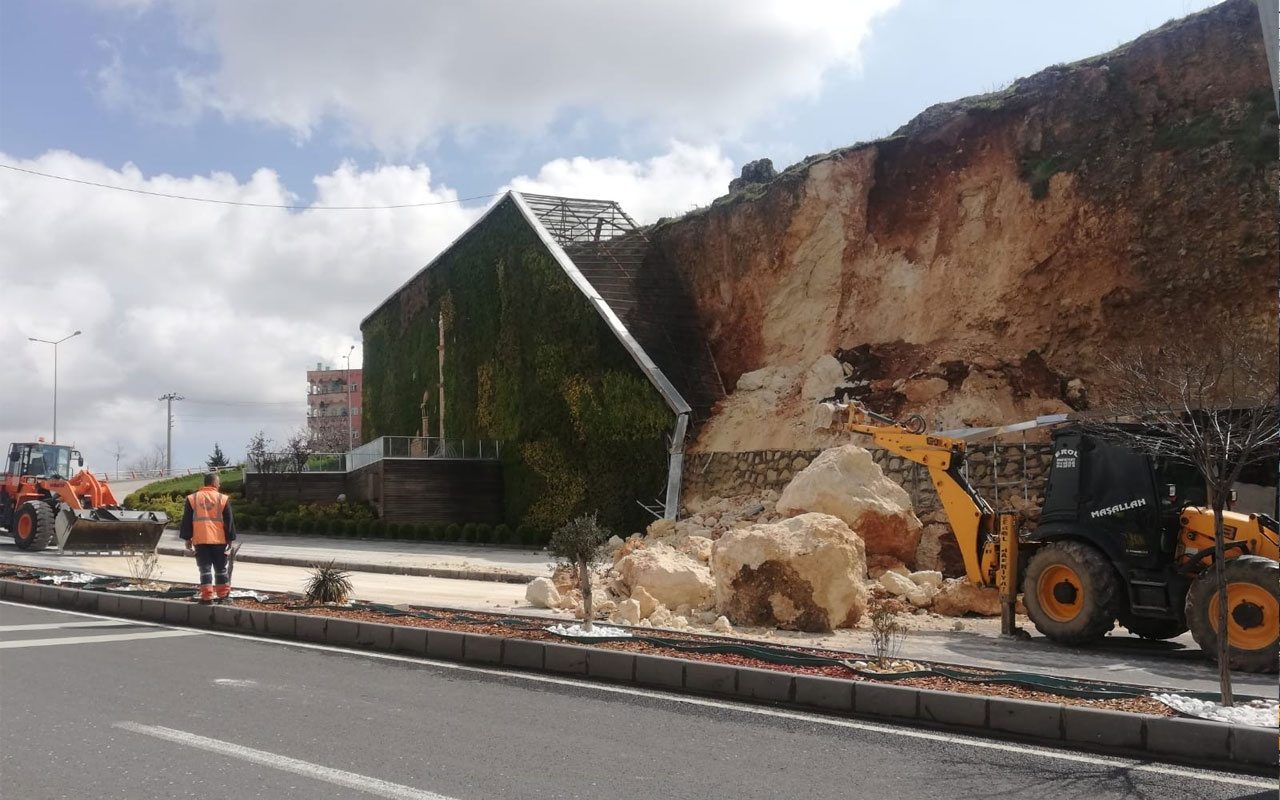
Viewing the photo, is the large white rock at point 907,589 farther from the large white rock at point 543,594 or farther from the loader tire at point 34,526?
the loader tire at point 34,526

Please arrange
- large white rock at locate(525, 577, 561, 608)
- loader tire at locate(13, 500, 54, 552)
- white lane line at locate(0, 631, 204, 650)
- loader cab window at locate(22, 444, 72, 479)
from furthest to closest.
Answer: loader cab window at locate(22, 444, 72, 479) < loader tire at locate(13, 500, 54, 552) < large white rock at locate(525, 577, 561, 608) < white lane line at locate(0, 631, 204, 650)

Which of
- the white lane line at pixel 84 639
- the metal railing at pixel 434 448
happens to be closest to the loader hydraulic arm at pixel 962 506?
the white lane line at pixel 84 639

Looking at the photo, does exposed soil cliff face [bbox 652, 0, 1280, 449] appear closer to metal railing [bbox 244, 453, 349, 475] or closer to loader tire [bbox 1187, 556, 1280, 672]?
loader tire [bbox 1187, 556, 1280, 672]

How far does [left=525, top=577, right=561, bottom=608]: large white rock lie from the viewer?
14.6 m

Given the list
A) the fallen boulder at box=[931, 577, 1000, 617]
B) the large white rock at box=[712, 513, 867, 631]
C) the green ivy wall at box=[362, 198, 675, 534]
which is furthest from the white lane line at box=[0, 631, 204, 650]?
the green ivy wall at box=[362, 198, 675, 534]

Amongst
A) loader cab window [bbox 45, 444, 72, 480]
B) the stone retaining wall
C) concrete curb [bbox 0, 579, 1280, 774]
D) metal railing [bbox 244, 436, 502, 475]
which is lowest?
concrete curb [bbox 0, 579, 1280, 774]

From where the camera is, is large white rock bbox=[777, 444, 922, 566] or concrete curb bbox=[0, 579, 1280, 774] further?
large white rock bbox=[777, 444, 922, 566]

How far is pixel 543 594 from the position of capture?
48.5 ft

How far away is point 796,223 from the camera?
3036 cm

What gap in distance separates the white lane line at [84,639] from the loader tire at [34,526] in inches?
601

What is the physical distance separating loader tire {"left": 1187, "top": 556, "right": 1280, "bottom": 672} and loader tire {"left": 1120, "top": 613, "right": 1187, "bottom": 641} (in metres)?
1.37

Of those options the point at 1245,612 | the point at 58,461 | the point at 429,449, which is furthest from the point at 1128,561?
the point at 429,449

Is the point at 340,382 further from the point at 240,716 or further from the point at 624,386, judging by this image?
the point at 240,716

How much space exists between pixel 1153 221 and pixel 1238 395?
16.3ft
